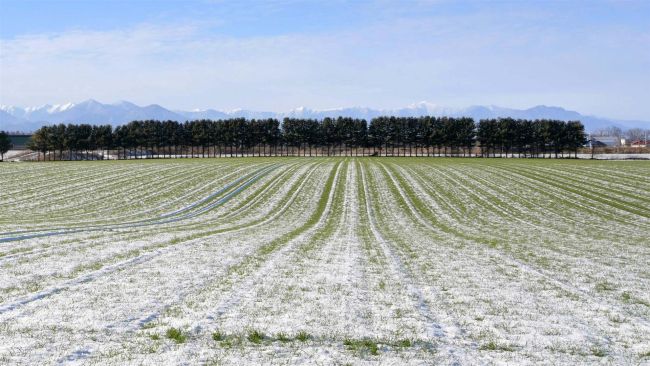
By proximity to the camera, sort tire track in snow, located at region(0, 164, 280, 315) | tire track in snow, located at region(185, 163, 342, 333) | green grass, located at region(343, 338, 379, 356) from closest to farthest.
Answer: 1. green grass, located at region(343, 338, 379, 356)
2. tire track in snow, located at region(185, 163, 342, 333)
3. tire track in snow, located at region(0, 164, 280, 315)

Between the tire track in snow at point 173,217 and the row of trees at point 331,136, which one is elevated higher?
the row of trees at point 331,136

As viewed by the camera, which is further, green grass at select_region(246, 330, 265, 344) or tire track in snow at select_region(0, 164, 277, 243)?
tire track in snow at select_region(0, 164, 277, 243)

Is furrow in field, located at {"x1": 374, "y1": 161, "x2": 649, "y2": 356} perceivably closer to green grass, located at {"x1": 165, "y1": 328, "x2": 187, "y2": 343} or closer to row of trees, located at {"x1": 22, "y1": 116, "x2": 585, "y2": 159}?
green grass, located at {"x1": 165, "y1": 328, "x2": 187, "y2": 343}

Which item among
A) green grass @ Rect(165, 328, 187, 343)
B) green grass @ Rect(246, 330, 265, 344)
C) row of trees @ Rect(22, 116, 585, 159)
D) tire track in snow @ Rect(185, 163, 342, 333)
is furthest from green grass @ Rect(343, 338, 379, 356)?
row of trees @ Rect(22, 116, 585, 159)

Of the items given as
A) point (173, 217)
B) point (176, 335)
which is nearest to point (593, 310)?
point (176, 335)

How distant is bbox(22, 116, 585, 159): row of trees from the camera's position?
6777 inches

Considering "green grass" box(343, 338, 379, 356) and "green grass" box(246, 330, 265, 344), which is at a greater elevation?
"green grass" box(246, 330, 265, 344)

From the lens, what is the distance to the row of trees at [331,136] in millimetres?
172125

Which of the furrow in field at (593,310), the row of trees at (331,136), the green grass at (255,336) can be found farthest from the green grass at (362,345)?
the row of trees at (331,136)

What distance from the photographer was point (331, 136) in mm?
187125

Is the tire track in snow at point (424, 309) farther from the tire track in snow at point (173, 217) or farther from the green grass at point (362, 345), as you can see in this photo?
the tire track in snow at point (173, 217)

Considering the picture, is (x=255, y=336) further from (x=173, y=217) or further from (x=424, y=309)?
(x=173, y=217)

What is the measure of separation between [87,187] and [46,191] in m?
4.52

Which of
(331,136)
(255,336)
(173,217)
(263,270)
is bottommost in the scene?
(173,217)
